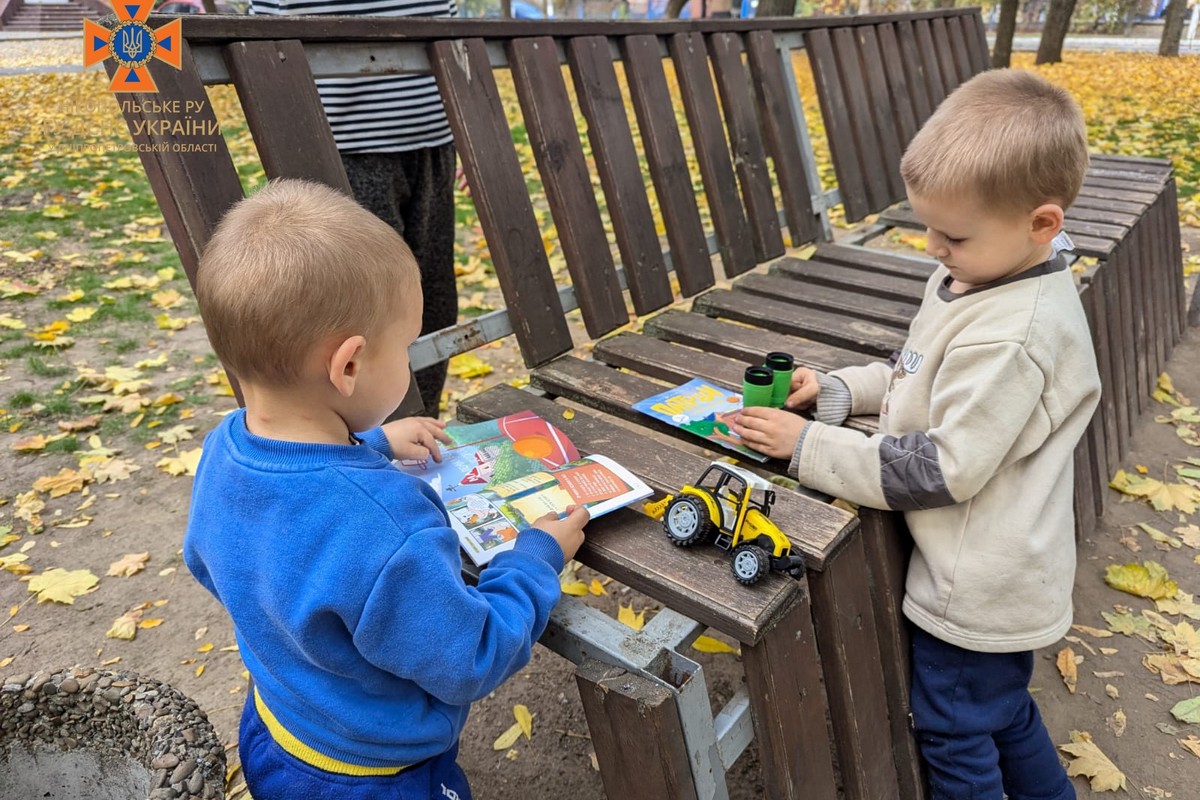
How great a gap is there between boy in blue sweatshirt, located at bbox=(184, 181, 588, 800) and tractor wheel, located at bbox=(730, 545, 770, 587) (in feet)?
1.29

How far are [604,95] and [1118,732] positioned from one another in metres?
2.33

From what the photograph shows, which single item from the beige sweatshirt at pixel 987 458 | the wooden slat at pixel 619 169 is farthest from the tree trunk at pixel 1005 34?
the beige sweatshirt at pixel 987 458

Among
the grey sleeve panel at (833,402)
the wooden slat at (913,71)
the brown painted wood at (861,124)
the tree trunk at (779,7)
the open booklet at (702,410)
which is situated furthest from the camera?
the tree trunk at (779,7)

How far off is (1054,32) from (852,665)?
15.5 m

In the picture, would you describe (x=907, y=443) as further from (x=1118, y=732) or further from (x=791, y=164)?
(x=791, y=164)

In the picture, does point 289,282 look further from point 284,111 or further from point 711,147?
point 711,147

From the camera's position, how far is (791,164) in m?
3.38

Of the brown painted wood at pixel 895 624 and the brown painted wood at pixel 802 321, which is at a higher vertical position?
the brown painted wood at pixel 802 321

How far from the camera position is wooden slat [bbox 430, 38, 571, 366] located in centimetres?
217

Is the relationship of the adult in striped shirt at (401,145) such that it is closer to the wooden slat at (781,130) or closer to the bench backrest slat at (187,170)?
the bench backrest slat at (187,170)

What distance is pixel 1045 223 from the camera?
1.56m

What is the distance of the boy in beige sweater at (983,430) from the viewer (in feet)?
4.98

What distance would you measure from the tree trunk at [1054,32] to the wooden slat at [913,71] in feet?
38.6

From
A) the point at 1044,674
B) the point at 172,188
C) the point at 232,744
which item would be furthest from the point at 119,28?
the point at 1044,674
